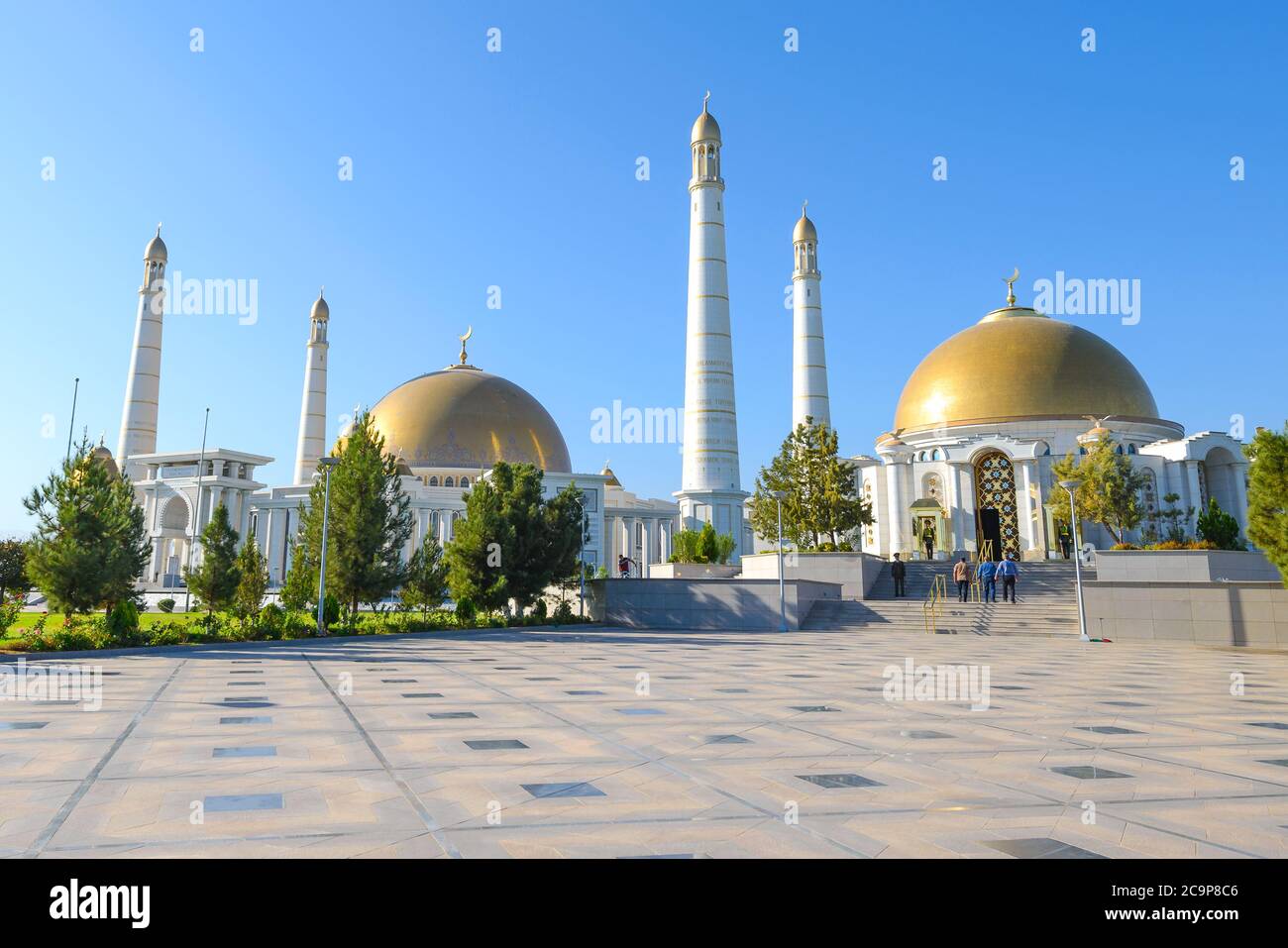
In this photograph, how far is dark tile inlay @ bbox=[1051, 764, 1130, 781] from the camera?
217 inches

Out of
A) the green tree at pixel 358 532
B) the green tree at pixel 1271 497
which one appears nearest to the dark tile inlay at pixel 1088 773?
the green tree at pixel 1271 497

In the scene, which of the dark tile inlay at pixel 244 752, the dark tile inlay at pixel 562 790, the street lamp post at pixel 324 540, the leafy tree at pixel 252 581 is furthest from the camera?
the leafy tree at pixel 252 581

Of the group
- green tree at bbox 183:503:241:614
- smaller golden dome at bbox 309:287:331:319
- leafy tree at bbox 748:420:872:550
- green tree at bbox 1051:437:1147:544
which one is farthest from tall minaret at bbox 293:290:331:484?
green tree at bbox 1051:437:1147:544

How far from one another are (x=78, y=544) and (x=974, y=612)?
1002 inches

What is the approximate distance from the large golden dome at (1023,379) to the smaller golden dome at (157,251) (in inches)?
2224

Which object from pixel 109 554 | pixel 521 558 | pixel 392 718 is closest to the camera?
pixel 392 718

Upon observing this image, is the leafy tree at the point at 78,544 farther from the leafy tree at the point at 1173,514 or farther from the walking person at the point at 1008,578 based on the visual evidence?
the leafy tree at the point at 1173,514

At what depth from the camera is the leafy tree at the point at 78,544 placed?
2164 cm

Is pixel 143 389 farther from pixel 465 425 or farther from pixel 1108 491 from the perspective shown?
pixel 1108 491

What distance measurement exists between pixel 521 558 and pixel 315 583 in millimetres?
6475

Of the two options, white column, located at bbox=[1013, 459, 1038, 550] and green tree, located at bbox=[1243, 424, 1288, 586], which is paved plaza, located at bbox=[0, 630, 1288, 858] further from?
white column, located at bbox=[1013, 459, 1038, 550]

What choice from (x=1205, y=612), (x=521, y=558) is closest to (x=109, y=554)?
(x=521, y=558)

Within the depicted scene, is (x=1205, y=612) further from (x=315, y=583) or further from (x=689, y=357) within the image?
(x=689, y=357)

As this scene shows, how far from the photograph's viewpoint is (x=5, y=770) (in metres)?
5.40
